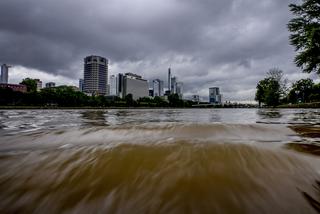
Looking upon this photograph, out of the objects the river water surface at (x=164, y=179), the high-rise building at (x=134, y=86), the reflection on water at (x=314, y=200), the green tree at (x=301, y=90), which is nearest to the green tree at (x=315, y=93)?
the green tree at (x=301, y=90)

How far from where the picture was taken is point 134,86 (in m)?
182

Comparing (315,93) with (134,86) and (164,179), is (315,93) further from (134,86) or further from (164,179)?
(134,86)

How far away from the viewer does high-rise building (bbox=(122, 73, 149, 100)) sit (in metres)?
177

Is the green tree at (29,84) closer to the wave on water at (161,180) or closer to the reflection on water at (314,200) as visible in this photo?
the wave on water at (161,180)

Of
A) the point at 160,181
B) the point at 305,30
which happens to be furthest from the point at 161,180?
the point at 305,30

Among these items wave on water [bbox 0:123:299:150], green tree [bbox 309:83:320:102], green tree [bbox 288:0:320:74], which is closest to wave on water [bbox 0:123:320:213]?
wave on water [bbox 0:123:299:150]

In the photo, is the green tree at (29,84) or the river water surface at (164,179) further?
the green tree at (29,84)

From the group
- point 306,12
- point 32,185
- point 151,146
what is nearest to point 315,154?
point 151,146

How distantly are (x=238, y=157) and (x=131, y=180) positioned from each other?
161cm

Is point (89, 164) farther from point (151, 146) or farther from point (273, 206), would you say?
Result: point (273, 206)

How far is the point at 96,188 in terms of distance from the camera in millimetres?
2064

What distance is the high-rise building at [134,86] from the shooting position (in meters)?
177

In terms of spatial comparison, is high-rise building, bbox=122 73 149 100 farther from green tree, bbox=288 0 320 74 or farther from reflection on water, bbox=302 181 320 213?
reflection on water, bbox=302 181 320 213

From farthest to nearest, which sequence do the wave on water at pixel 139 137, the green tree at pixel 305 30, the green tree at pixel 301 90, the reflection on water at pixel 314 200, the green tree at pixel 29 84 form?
1. the green tree at pixel 29 84
2. the green tree at pixel 301 90
3. the green tree at pixel 305 30
4. the wave on water at pixel 139 137
5. the reflection on water at pixel 314 200
